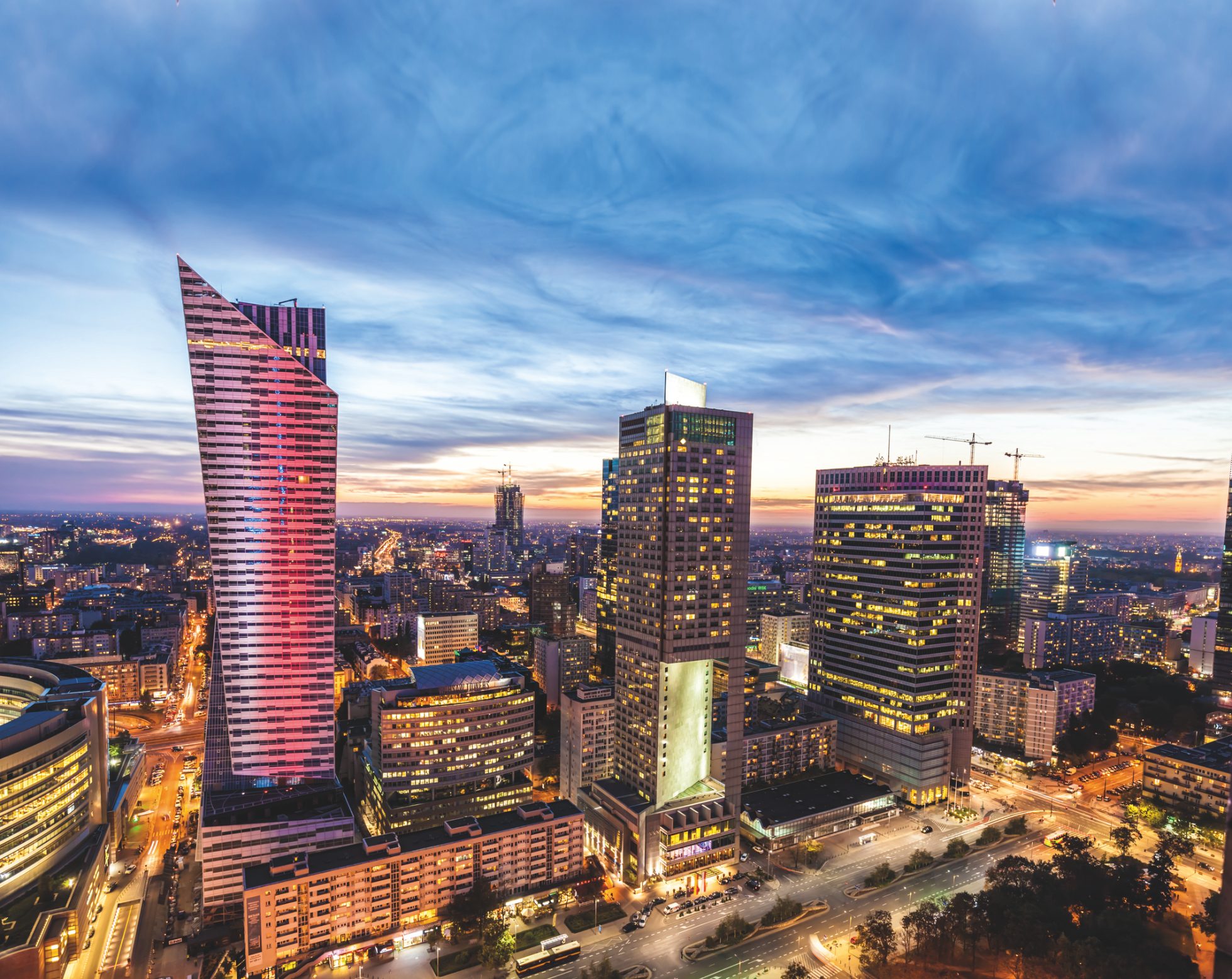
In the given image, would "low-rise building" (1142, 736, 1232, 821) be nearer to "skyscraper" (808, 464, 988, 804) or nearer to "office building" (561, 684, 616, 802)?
"skyscraper" (808, 464, 988, 804)

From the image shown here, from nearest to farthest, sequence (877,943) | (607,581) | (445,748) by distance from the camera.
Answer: (877,943), (445,748), (607,581)

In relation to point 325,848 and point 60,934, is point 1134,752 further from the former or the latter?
point 60,934

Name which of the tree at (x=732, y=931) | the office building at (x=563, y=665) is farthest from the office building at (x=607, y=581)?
the tree at (x=732, y=931)

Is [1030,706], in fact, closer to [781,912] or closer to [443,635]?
[781,912]

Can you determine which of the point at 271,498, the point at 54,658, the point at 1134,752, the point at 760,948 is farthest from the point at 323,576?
the point at 1134,752

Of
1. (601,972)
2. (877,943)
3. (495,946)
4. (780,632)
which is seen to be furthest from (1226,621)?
(495,946)

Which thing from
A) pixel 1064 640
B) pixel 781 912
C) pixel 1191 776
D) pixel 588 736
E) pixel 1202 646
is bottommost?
pixel 781 912

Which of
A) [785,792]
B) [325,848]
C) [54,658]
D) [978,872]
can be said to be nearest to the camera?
[325,848]
